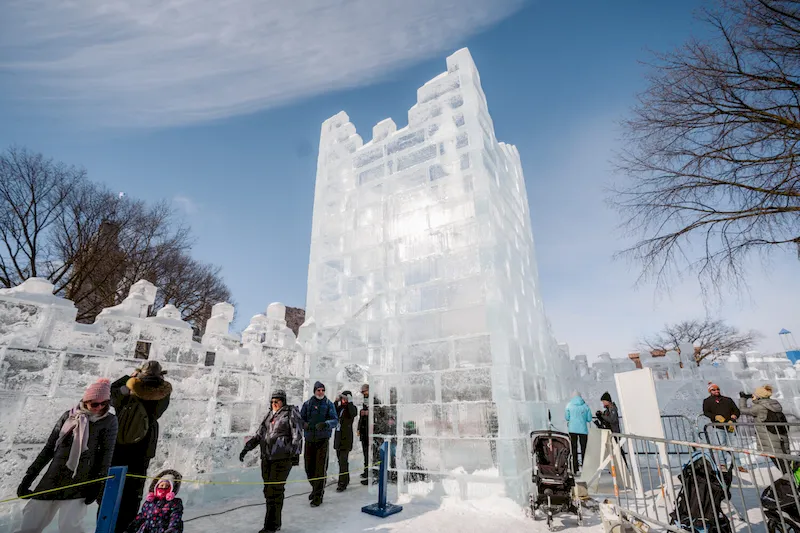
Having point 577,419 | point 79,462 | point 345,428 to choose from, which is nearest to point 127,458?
point 79,462

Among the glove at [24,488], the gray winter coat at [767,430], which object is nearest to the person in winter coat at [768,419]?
the gray winter coat at [767,430]

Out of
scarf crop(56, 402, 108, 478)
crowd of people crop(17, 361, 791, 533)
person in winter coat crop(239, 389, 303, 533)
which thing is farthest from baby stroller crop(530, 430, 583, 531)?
scarf crop(56, 402, 108, 478)

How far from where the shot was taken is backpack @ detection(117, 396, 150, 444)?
407 centimetres

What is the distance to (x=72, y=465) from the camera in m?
3.52

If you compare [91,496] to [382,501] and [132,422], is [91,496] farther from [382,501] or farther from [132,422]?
[382,501]

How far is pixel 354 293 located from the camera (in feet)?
26.6

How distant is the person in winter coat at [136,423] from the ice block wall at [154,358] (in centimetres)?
61

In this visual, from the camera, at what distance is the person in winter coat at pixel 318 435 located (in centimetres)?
569

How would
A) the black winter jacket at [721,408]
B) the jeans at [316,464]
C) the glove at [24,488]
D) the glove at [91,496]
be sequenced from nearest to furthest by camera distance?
the glove at [24,488] → the glove at [91,496] → the jeans at [316,464] → the black winter jacket at [721,408]

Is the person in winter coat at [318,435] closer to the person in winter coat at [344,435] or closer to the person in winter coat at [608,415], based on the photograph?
the person in winter coat at [344,435]

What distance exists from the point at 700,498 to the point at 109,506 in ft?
17.8

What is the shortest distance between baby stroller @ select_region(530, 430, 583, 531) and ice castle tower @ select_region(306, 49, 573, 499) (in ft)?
1.13

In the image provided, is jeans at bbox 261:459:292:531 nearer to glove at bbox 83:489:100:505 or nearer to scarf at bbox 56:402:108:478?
glove at bbox 83:489:100:505

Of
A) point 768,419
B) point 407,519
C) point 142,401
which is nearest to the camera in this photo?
point 142,401
